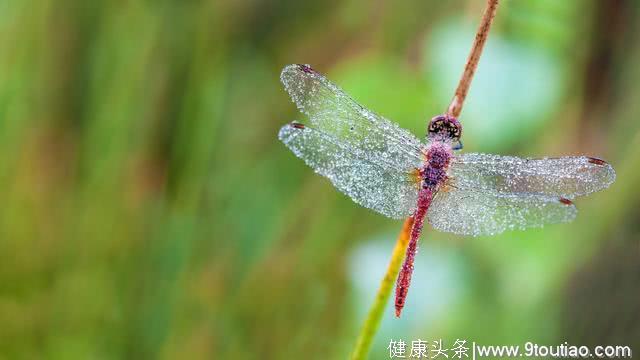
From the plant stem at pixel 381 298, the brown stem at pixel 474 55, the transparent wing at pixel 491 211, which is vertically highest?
the brown stem at pixel 474 55

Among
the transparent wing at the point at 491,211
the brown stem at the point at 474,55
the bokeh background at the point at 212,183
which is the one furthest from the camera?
the bokeh background at the point at 212,183

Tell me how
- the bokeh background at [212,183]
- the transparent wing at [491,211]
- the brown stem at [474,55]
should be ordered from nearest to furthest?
the brown stem at [474,55], the transparent wing at [491,211], the bokeh background at [212,183]

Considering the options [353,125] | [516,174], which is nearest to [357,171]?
[353,125]

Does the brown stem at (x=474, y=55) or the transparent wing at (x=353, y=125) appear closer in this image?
the brown stem at (x=474, y=55)

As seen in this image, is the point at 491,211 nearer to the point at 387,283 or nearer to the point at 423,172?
the point at 423,172

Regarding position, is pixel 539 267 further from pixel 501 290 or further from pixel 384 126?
pixel 384 126

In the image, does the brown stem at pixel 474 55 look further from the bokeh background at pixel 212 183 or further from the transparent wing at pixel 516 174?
the bokeh background at pixel 212 183

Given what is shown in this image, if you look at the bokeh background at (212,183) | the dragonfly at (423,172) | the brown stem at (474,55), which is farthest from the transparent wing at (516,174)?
the brown stem at (474,55)
